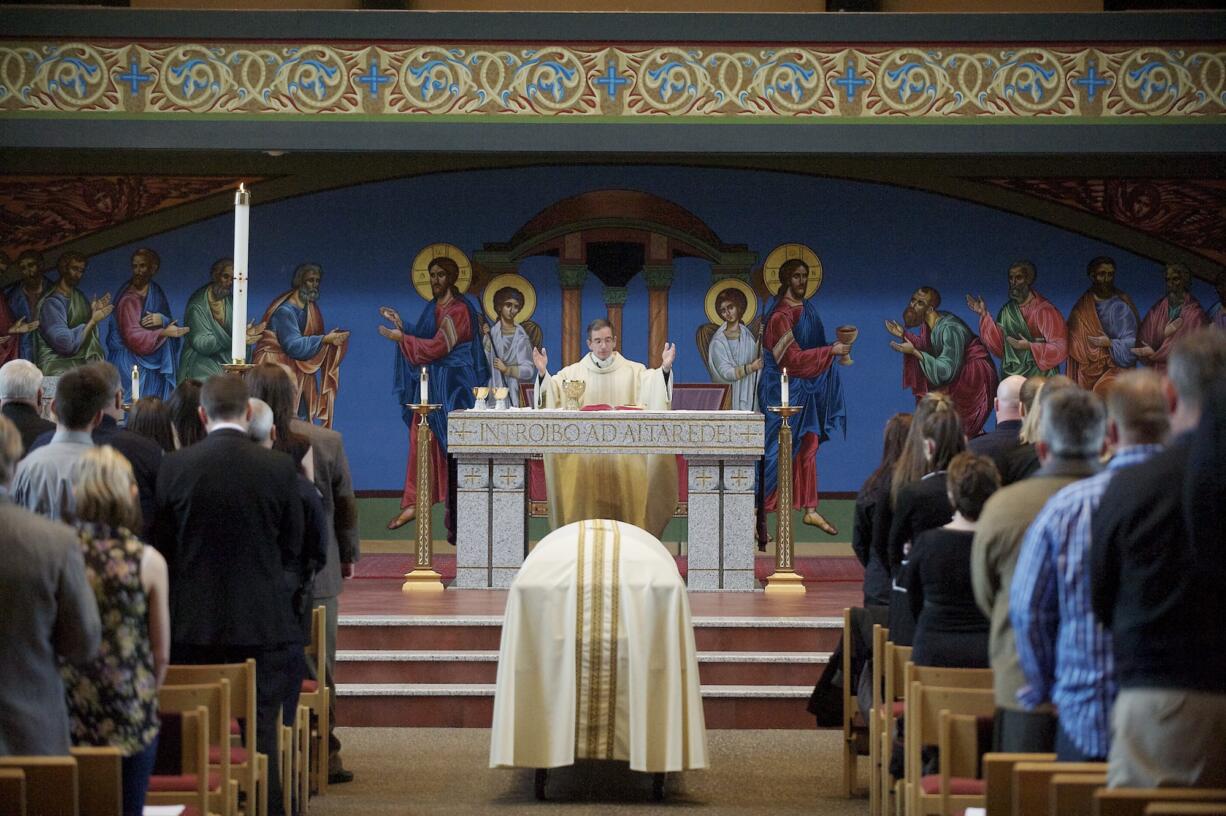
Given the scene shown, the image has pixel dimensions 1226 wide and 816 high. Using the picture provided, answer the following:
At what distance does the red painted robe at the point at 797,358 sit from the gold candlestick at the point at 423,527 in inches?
157

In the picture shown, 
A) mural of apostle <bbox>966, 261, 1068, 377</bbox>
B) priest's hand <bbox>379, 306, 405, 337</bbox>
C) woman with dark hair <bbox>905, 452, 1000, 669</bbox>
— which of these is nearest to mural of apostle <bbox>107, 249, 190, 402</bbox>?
priest's hand <bbox>379, 306, 405, 337</bbox>

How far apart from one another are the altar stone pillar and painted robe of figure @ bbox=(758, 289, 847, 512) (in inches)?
36.0

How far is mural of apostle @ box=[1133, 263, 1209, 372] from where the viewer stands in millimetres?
13570

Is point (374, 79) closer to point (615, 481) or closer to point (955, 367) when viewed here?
point (615, 481)

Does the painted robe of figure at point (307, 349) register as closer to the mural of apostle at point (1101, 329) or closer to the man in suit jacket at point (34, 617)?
the mural of apostle at point (1101, 329)

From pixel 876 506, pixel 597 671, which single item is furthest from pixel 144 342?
pixel 876 506

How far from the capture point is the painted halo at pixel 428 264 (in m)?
13.8

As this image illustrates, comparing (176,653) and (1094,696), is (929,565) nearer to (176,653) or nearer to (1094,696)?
(1094,696)

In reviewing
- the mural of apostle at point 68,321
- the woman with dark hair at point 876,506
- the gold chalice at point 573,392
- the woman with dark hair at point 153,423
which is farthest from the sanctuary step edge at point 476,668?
the mural of apostle at point 68,321

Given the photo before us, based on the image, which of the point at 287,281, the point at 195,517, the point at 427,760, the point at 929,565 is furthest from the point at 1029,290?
the point at 195,517

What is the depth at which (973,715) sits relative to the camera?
15.5 feet

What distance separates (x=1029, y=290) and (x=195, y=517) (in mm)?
9954

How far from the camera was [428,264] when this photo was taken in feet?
45.5

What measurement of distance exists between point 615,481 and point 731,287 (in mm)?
3299
